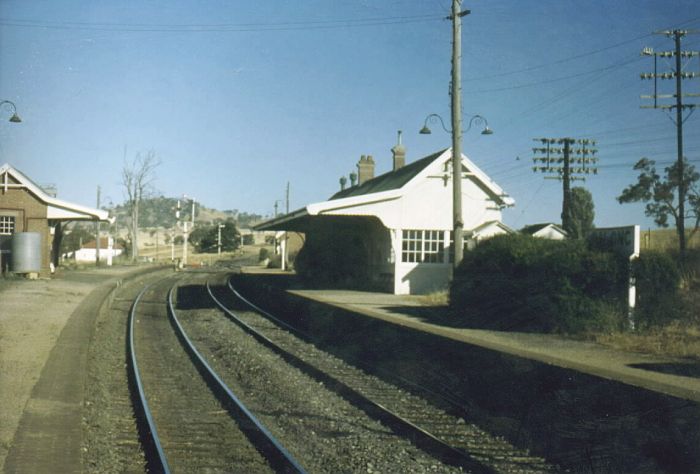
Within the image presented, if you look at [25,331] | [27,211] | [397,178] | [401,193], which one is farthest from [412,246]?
[27,211]

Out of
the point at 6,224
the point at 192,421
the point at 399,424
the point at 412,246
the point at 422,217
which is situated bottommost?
the point at 192,421

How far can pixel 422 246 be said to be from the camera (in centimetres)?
2441

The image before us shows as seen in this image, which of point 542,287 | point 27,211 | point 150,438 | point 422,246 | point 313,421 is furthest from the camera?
point 27,211

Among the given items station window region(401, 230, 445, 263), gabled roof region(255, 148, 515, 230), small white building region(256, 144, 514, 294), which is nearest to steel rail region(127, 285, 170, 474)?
gabled roof region(255, 148, 515, 230)

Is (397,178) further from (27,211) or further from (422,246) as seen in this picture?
(27,211)

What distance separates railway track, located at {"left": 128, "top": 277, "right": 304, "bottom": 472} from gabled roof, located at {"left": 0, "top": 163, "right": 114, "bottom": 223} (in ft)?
67.5

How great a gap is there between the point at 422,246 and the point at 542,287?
1045 cm

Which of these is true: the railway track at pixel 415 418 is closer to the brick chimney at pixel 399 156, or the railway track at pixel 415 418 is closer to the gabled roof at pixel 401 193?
the gabled roof at pixel 401 193

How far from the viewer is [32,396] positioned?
341 inches

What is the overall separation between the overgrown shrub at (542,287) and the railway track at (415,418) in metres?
4.09

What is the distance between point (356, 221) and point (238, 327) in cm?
1055

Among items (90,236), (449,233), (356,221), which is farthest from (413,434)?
(90,236)

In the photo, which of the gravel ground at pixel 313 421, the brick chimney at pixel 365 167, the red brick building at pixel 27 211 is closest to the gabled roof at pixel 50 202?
the red brick building at pixel 27 211

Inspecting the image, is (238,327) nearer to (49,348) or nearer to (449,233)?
(49,348)
